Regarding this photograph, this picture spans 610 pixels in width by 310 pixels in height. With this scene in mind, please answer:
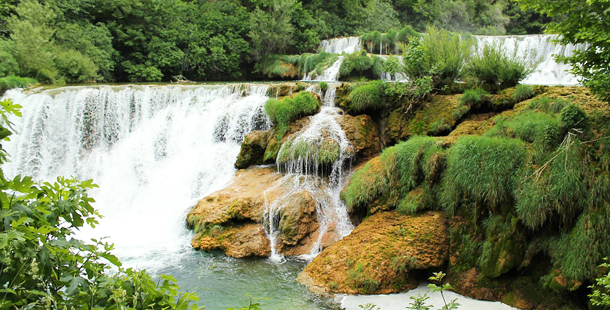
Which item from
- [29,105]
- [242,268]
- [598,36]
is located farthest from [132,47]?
[598,36]

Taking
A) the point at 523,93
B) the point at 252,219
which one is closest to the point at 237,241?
the point at 252,219

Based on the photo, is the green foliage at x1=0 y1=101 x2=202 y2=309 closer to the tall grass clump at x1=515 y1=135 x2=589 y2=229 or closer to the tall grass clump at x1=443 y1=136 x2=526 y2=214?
the tall grass clump at x1=515 y1=135 x2=589 y2=229

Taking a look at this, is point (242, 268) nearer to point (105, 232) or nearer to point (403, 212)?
point (403, 212)

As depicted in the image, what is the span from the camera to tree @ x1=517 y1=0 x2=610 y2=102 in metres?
4.86

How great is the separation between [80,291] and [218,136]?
10195mm

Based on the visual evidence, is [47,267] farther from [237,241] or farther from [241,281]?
[237,241]

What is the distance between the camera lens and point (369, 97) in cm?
963

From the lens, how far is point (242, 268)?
23.4 ft

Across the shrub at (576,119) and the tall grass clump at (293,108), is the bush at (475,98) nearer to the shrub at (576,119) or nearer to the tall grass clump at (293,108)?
the shrub at (576,119)

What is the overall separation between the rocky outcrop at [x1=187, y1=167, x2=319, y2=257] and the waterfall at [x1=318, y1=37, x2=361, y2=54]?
1489cm

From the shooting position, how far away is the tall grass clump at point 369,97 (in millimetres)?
9680

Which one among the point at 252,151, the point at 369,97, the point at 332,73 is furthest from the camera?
the point at 332,73

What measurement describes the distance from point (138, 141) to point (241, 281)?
7678 millimetres

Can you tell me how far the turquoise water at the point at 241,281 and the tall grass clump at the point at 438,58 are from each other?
5.24 m
